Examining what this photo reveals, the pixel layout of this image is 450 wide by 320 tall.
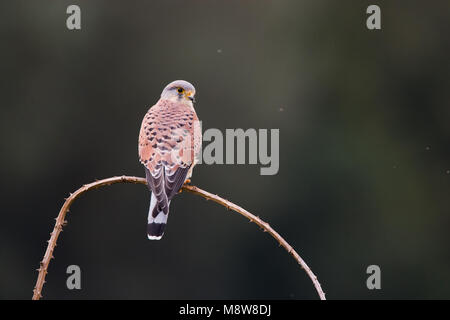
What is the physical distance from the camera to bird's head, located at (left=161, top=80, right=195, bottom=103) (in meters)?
3.08

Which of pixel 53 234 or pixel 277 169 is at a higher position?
pixel 277 169

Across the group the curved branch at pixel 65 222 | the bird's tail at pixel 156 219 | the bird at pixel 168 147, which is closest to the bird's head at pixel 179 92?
the bird at pixel 168 147

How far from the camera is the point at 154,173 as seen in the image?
2.73m

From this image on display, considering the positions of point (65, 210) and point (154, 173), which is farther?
point (154, 173)

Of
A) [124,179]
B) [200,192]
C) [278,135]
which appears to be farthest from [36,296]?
[278,135]

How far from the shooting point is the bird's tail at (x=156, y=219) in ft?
7.82

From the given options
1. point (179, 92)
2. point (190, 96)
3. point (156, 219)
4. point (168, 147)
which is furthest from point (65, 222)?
point (179, 92)

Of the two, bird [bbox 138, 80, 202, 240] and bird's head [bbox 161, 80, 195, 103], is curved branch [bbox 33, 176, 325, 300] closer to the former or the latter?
bird [bbox 138, 80, 202, 240]

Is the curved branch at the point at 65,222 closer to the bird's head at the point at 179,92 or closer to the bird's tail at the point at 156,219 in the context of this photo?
the bird's tail at the point at 156,219

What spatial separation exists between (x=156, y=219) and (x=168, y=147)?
0.52 metres

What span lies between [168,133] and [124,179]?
1062 millimetres

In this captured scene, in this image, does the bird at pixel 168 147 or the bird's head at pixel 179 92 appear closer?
the bird at pixel 168 147

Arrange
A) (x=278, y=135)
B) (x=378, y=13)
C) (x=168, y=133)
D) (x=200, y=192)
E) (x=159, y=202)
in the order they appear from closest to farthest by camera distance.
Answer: (x=200, y=192) < (x=159, y=202) < (x=168, y=133) < (x=278, y=135) < (x=378, y=13)

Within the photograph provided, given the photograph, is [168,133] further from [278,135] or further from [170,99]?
[278,135]
